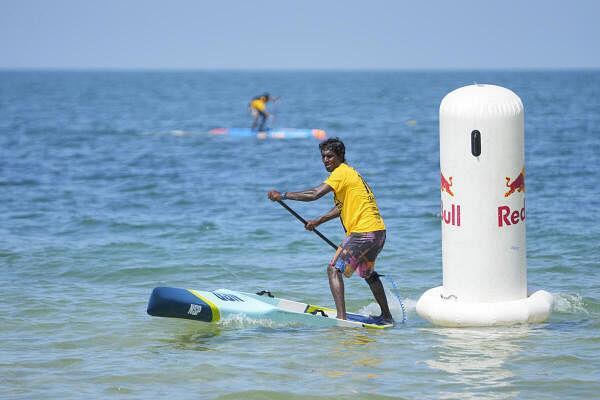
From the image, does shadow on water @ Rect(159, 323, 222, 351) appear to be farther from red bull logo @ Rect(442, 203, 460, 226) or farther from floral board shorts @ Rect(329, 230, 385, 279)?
red bull logo @ Rect(442, 203, 460, 226)

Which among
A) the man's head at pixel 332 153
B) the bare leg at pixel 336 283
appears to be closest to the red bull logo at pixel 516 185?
the man's head at pixel 332 153

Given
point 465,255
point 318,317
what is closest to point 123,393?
point 318,317

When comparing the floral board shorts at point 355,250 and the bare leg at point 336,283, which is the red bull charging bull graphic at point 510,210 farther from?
the bare leg at point 336,283

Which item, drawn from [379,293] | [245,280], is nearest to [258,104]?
[245,280]

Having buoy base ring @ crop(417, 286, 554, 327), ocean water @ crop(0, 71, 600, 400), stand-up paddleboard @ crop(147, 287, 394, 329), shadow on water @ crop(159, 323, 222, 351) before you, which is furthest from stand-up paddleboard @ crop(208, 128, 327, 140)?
buoy base ring @ crop(417, 286, 554, 327)

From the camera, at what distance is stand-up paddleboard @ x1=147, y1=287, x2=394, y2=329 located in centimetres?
950

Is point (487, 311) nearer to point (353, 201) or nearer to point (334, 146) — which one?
point (353, 201)

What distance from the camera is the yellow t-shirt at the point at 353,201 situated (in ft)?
Result: 30.8

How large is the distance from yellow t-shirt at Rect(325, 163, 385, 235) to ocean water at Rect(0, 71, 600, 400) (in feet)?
3.23

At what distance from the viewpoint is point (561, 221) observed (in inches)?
622

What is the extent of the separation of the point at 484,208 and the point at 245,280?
14.0 ft

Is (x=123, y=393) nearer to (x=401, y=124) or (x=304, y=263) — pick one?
(x=304, y=263)

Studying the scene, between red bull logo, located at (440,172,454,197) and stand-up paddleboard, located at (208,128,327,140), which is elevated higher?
red bull logo, located at (440,172,454,197)

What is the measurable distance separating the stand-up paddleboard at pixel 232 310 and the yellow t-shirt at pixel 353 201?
910 millimetres
